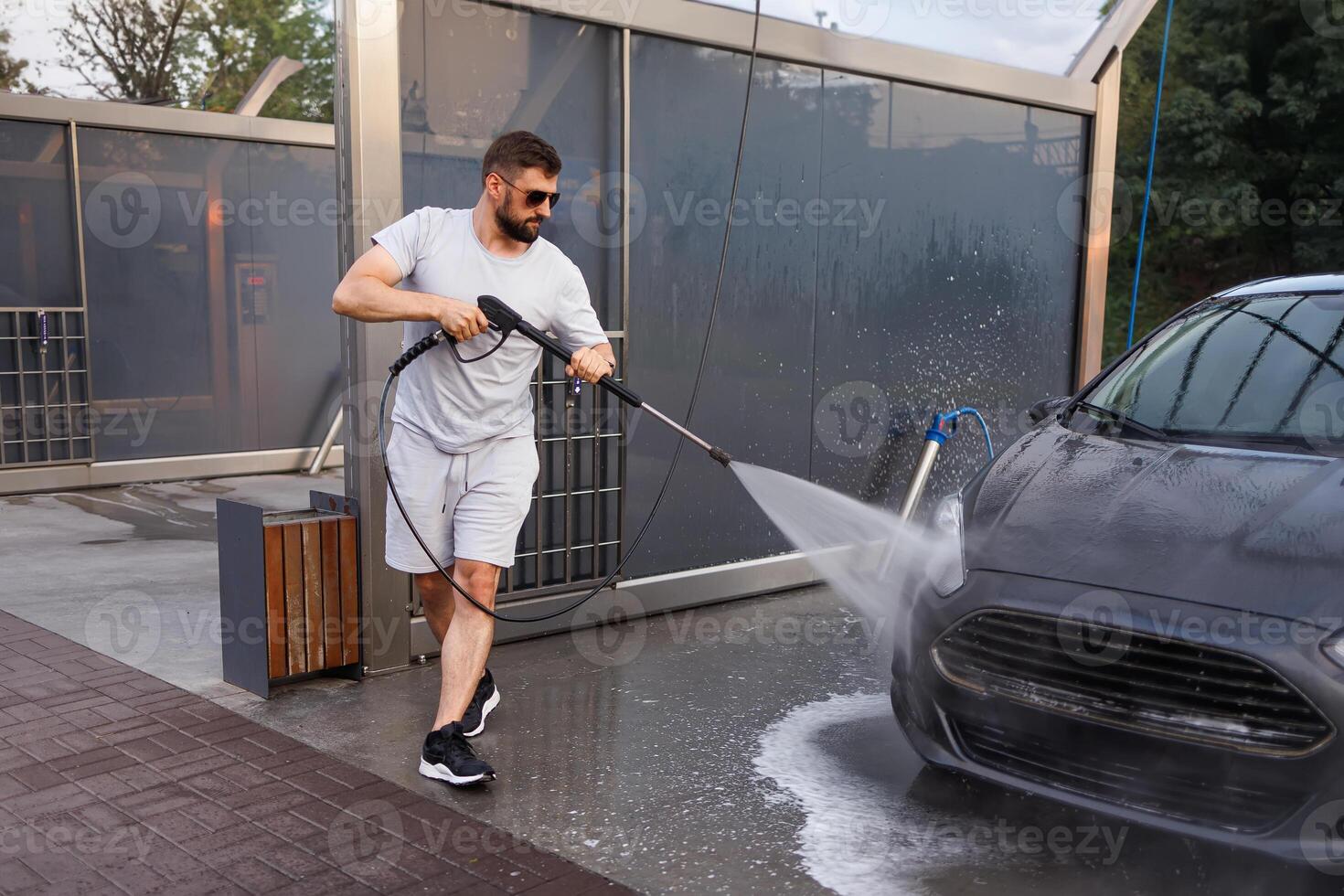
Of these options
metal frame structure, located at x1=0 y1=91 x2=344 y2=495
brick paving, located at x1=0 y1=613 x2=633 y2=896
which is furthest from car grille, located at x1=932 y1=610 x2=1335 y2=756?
metal frame structure, located at x1=0 y1=91 x2=344 y2=495

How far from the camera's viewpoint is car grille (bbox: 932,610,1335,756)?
2928 mm

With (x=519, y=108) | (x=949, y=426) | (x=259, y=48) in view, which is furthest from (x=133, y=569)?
(x=259, y=48)

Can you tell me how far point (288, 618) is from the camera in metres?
4.72

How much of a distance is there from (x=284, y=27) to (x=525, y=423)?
3031 centimetres

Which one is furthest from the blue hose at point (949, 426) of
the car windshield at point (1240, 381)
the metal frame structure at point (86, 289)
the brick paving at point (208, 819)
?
the metal frame structure at point (86, 289)

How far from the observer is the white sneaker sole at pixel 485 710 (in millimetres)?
4391

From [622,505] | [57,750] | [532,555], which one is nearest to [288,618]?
[57,750]

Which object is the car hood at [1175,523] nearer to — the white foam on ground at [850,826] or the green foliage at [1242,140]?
the white foam on ground at [850,826]

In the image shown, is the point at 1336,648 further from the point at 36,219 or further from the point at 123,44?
the point at 123,44

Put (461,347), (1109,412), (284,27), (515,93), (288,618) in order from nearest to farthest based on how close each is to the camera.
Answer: (461,347) < (1109,412) < (288,618) < (515,93) < (284,27)

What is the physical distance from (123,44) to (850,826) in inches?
1008

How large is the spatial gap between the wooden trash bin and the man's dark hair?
163 centimetres

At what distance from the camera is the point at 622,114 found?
5.75 metres

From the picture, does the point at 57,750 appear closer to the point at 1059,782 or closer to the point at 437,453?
the point at 437,453
